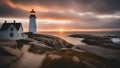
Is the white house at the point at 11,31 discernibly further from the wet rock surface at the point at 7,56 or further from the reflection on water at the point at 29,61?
the wet rock surface at the point at 7,56

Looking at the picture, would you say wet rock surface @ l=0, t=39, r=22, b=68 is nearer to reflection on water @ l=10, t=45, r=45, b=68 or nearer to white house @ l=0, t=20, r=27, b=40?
reflection on water @ l=10, t=45, r=45, b=68

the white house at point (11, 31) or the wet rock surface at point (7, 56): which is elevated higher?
the white house at point (11, 31)

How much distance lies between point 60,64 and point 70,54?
248 inches

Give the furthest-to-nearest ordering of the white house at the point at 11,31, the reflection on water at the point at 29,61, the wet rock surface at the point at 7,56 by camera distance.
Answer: the white house at the point at 11,31 < the reflection on water at the point at 29,61 < the wet rock surface at the point at 7,56

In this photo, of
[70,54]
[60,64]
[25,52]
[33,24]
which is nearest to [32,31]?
[33,24]

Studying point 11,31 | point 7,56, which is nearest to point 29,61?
point 7,56

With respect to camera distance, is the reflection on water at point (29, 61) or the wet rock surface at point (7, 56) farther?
the reflection on water at point (29, 61)

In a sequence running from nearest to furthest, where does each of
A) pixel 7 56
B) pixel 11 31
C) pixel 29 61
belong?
1. pixel 7 56
2. pixel 29 61
3. pixel 11 31

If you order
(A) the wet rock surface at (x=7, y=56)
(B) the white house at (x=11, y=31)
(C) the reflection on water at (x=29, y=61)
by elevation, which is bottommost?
(C) the reflection on water at (x=29, y=61)

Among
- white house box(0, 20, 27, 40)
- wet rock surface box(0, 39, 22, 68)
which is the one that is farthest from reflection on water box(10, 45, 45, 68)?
white house box(0, 20, 27, 40)

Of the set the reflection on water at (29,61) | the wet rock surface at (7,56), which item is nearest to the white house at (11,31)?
the reflection on water at (29,61)

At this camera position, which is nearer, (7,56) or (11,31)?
(7,56)

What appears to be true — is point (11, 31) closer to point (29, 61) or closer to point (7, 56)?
point (7, 56)

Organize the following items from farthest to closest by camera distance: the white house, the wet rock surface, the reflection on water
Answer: the white house, the reflection on water, the wet rock surface
